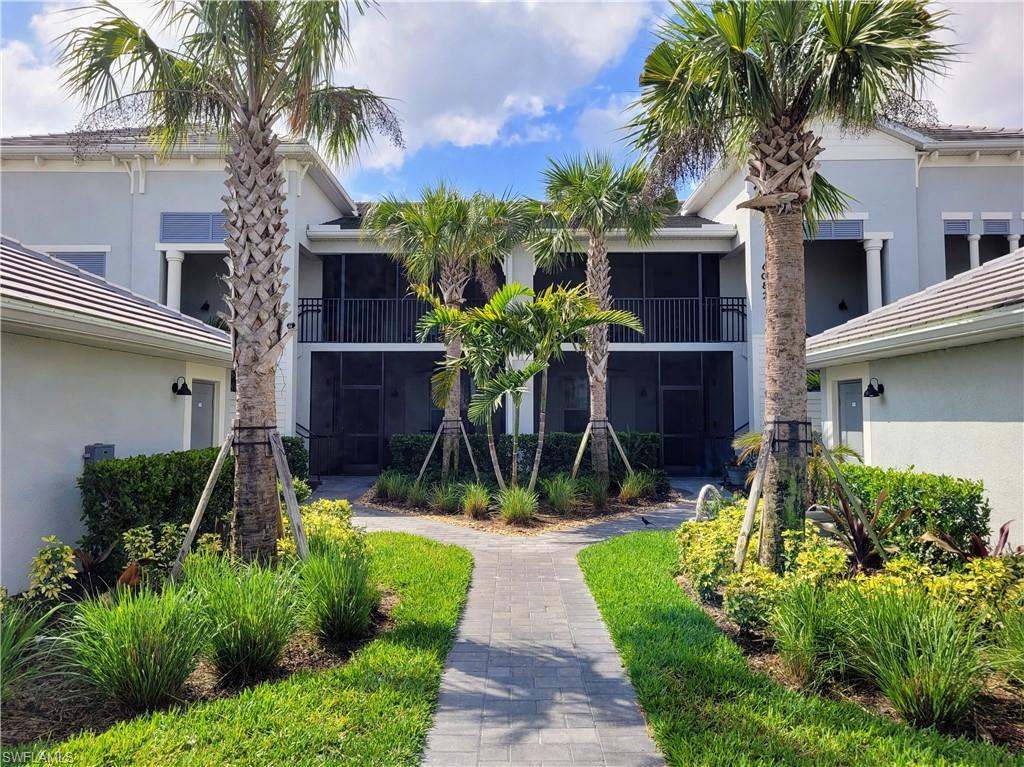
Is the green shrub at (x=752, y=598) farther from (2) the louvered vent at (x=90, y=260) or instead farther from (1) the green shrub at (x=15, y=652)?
(2) the louvered vent at (x=90, y=260)

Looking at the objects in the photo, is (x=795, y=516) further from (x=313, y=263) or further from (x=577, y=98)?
(x=313, y=263)

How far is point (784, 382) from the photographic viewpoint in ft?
18.1

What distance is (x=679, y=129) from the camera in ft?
19.8

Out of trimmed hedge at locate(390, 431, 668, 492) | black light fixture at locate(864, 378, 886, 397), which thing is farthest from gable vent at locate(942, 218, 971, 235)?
black light fixture at locate(864, 378, 886, 397)

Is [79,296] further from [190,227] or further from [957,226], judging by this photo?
[957,226]

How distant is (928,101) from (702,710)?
591cm

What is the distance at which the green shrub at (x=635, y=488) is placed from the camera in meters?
11.7

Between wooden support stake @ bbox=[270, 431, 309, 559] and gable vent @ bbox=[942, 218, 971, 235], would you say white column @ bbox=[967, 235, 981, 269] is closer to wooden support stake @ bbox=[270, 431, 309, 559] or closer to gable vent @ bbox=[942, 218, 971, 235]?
gable vent @ bbox=[942, 218, 971, 235]

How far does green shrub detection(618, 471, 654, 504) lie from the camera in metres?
11.7

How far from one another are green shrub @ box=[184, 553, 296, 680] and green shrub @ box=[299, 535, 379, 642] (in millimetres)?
322

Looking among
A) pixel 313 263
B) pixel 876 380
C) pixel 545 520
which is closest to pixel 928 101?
pixel 876 380

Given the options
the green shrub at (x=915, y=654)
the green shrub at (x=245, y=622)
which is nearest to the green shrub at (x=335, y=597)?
the green shrub at (x=245, y=622)

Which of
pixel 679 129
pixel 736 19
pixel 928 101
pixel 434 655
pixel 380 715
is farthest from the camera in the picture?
pixel 679 129

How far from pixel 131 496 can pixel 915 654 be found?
6.92 metres
